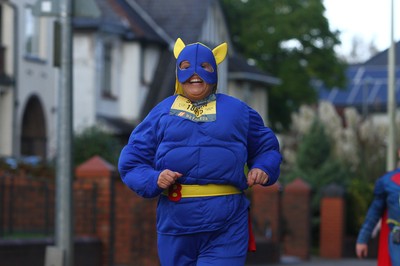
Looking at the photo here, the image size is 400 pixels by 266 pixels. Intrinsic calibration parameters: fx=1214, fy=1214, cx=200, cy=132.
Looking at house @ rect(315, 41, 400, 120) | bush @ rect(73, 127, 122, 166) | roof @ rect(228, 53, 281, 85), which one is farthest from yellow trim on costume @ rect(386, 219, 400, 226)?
house @ rect(315, 41, 400, 120)

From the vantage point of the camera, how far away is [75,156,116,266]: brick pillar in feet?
53.6

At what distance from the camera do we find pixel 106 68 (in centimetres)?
3888

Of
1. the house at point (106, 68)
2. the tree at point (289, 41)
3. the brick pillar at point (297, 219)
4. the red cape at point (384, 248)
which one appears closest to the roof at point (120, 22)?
the house at point (106, 68)

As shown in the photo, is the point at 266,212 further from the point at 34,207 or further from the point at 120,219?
the point at 34,207

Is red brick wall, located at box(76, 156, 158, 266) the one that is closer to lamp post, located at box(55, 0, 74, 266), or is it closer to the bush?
lamp post, located at box(55, 0, 74, 266)

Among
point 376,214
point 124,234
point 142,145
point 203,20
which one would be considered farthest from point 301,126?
point 142,145

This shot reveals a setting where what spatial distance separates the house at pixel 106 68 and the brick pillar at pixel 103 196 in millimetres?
11954

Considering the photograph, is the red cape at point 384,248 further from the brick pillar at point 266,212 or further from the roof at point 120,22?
the roof at point 120,22

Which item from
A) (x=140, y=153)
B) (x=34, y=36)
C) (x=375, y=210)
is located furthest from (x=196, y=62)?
(x=34, y=36)

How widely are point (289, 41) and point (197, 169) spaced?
45.0 meters

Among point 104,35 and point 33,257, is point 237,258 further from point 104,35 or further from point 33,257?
point 104,35

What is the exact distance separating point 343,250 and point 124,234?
12703mm

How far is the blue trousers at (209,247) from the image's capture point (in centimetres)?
607

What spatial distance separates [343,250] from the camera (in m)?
28.6
